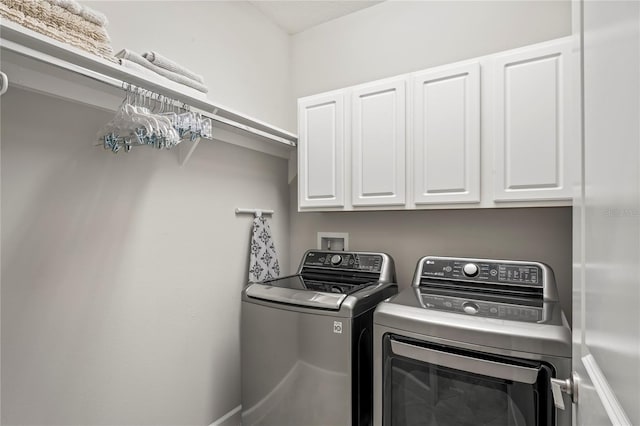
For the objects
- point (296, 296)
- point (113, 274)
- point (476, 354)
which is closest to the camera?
point (476, 354)

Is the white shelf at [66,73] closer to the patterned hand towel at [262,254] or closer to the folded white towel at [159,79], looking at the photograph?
the folded white towel at [159,79]

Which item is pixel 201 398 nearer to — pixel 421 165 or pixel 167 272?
pixel 167 272

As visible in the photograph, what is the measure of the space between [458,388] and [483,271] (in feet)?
2.03

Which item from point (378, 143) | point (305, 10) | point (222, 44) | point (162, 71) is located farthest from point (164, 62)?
point (305, 10)

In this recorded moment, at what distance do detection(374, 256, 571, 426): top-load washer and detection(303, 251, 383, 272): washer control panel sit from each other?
0.40m

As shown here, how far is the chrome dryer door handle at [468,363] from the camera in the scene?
1.12 m

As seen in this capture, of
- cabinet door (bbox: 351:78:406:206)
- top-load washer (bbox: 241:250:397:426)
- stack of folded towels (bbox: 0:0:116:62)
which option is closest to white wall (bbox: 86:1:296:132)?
stack of folded towels (bbox: 0:0:116:62)

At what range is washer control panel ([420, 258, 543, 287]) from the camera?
1.56 m

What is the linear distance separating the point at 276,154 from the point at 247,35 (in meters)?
0.78

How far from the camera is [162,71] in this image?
1395 millimetres

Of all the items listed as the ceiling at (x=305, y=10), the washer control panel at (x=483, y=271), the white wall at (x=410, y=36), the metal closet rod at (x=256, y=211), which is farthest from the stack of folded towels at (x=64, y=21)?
the washer control panel at (x=483, y=271)

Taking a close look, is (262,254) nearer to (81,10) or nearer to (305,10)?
(81,10)

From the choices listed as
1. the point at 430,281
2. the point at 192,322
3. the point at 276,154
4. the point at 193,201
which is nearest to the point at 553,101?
the point at 430,281

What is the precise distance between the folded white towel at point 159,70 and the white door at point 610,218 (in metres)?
1.39
